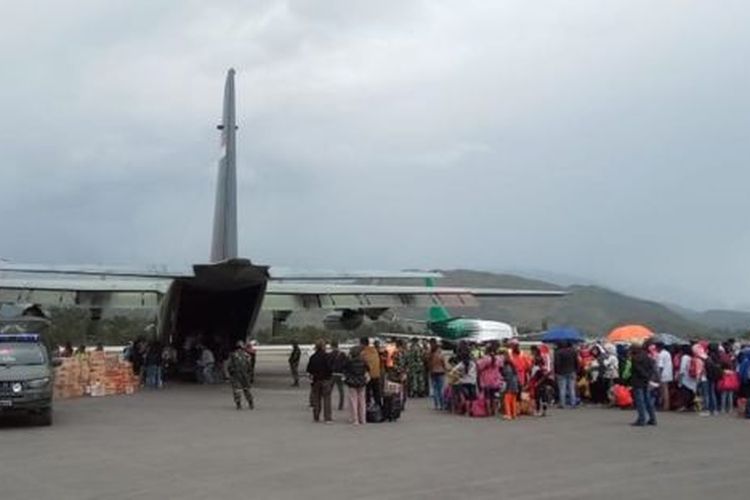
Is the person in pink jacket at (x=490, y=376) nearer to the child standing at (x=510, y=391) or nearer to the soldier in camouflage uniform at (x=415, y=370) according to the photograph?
the child standing at (x=510, y=391)

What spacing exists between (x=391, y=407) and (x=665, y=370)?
20.5 feet

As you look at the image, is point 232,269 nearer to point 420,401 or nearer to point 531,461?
point 420,401

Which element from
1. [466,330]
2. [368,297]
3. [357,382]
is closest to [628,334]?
[368,297]

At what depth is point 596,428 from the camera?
17.0 metres

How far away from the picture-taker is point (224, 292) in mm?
29406

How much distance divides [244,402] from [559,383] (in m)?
7.94

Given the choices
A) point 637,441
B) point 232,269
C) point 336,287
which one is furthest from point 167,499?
point 336,287

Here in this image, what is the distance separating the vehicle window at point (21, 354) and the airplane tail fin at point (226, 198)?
9.47 metres

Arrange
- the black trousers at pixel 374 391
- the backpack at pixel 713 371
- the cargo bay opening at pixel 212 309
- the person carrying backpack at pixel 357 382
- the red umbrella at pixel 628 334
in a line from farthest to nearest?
1. the red umbrella at pixel 628 334
2. the cargo bay opening at pixel 212 309
3. the backpack at pixel 713 371
4. the black trousers at pixel 374 391
5. the person carrying backpack at pixel 357 382

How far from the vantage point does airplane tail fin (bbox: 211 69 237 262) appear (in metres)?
29.6

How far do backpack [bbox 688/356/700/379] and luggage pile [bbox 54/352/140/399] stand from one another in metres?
16.2

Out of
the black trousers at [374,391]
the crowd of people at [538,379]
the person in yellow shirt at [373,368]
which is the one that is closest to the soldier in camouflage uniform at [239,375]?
the crowd of people at [538,379]

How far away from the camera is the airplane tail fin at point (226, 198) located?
29.6 metres

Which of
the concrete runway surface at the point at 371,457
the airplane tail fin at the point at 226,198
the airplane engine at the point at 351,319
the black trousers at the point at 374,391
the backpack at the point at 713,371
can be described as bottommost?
the concrete runway surface at the point at 371,457
